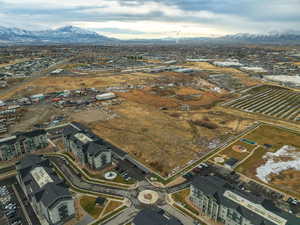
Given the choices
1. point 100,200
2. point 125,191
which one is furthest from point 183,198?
point 100,200

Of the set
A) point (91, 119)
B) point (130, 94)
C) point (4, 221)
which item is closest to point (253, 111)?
point (130, 94)

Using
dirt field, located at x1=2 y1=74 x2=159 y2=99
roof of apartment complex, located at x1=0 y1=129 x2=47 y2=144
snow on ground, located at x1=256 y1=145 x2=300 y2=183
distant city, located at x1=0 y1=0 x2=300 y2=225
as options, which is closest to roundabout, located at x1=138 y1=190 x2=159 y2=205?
distant city, located at x1=0 y1=0 x2=300 y2=225

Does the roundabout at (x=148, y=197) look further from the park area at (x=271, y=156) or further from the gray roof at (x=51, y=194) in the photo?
the park area at (x=271, y=156)

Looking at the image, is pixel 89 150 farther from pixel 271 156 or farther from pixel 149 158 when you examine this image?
pixel 271 156

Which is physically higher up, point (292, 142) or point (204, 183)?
point (204, 183)

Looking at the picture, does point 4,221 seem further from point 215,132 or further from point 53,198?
point 215,132

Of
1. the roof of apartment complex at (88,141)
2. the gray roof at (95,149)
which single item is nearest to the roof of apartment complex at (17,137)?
the roof of apartment complex at (88,141)

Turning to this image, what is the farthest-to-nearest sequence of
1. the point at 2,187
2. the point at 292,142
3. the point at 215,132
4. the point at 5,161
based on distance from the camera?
the point at 215,132 → the point at 292,142 → the point at 5,161 → the point at 2,187
